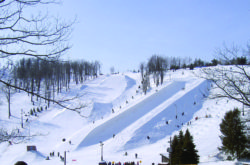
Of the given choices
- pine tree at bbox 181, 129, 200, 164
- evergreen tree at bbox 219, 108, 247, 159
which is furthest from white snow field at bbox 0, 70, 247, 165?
pine tree at bbox 181, 129, 200, 164

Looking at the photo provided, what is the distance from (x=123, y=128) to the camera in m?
39.3

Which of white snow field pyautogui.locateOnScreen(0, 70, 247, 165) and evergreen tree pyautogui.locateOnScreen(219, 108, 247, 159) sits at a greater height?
evergreen tree pyautogui.locateOnScreen(219, 108, 247, 159)

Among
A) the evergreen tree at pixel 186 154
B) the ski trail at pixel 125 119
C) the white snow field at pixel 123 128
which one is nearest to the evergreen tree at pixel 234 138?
the white snow field at pixel 123 128

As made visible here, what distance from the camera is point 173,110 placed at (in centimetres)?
4469

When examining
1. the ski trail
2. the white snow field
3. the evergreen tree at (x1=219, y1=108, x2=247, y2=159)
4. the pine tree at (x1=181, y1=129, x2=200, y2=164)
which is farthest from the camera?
the ski trail

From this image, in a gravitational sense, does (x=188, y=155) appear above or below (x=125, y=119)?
above

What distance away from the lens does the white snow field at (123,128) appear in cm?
2872

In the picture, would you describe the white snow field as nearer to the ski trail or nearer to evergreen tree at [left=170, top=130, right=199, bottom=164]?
the ski trail

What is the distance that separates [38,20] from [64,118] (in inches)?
1665

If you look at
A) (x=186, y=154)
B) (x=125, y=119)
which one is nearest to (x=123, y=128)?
(x=125, y=119)

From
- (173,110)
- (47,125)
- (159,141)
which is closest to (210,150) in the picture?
(159,141)

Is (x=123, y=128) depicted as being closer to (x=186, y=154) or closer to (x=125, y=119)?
(x=125, y=119)

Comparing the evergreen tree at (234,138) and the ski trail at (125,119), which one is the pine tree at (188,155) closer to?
the evergreen tree at (234,138)

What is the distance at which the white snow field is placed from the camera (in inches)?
1131
